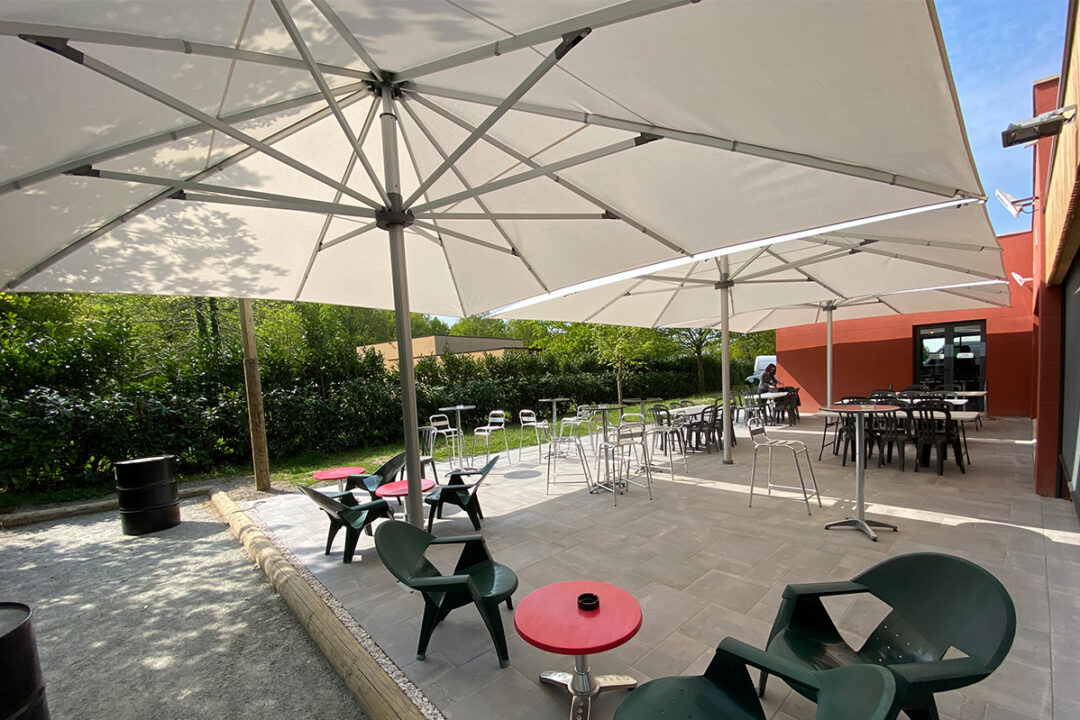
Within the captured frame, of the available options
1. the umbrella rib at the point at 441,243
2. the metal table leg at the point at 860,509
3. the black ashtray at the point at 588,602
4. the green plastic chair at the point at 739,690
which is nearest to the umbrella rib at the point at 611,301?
the umbrella rib at the point at 441,243

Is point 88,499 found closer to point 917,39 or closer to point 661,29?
point 661,29

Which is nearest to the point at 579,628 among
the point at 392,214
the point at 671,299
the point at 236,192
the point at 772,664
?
the point at 772,664

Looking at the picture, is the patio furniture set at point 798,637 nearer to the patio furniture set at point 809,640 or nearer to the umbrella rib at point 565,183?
the patio furniture set at point 809,640

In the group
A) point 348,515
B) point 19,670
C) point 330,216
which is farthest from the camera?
point 330,216

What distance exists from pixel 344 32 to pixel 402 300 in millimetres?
1708

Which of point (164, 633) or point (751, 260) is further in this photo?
point (751, 260)

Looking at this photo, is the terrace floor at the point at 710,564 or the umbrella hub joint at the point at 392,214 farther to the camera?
the umbrella hub joint at the point at 392,214

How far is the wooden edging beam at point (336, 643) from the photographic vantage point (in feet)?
6.91

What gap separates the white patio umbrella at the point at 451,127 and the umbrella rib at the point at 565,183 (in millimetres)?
23

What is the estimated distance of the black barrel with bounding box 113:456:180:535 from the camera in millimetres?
5094

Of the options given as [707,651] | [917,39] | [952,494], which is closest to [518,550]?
[707,651]

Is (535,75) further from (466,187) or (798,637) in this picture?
(798,637)

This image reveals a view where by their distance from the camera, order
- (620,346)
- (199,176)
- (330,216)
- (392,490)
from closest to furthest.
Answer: (199,176) < (330,216) < (392,490) < (620,346)

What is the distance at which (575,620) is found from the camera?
2.11 m
